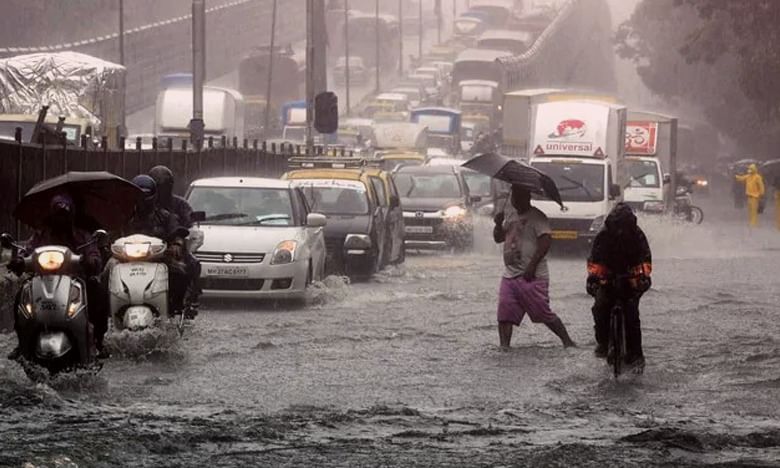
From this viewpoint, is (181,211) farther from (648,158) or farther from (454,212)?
(648,158)

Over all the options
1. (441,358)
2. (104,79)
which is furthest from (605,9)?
(441,358)

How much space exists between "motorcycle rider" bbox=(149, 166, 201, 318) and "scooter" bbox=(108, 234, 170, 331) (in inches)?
44.8

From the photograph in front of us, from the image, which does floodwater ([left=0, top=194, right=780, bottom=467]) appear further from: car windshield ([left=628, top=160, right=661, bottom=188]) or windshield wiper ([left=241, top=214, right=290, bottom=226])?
car windshield ([left=628, top=160, right=661, bottom=188])

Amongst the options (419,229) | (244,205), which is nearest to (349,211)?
(244,205)

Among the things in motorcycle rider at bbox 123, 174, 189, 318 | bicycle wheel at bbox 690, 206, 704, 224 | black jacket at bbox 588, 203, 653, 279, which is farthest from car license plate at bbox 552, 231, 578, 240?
black jacket at bbox 588, 203, 653, 279

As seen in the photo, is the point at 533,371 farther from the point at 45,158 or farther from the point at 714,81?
the point at 714,81

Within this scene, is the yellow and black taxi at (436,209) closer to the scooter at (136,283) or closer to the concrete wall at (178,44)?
the scooter at (136,283)

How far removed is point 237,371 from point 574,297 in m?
10.1

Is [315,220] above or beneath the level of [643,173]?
above

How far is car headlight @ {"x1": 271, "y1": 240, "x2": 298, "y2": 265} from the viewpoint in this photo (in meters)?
22.0

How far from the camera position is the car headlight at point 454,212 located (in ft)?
117

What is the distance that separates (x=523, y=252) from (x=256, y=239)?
5.19 meters

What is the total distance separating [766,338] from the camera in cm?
Answer: 1977

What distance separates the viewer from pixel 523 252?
17.7m
